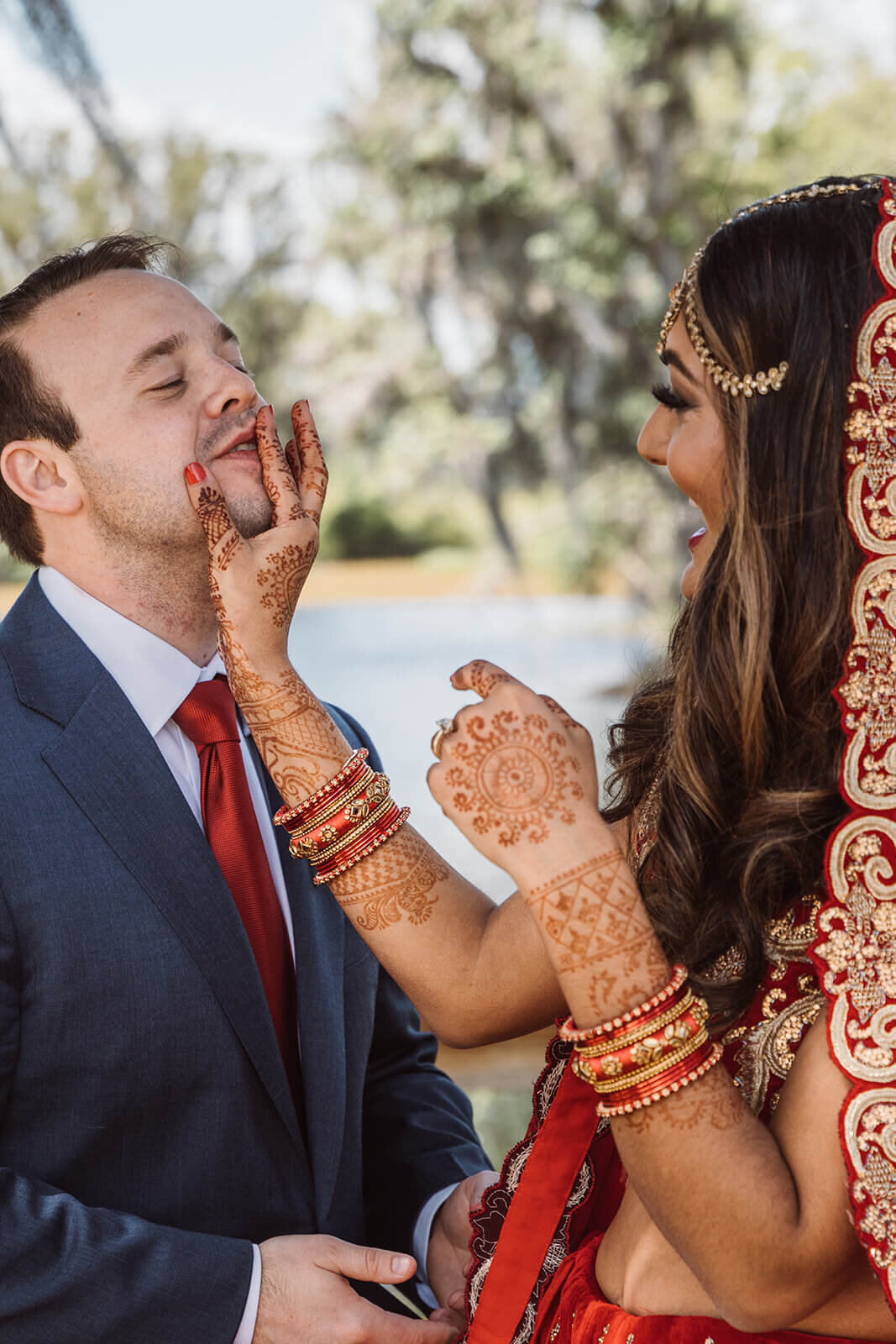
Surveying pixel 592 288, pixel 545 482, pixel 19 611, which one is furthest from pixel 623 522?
pixel 19 611

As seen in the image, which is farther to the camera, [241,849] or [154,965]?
[241,849]

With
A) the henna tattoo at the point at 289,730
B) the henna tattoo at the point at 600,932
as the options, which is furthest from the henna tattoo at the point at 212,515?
the henna tattoo at the point at 600,932

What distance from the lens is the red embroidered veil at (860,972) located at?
4.02 feet

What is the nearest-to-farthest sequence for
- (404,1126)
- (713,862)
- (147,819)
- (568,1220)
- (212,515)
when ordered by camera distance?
1. (713,862)
2. (568,1220)
3. (147,819)
4. (212,515)
5. (404,1126)

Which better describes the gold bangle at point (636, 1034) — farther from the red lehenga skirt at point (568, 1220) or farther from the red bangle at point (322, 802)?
the red bangle at point (322, 802)

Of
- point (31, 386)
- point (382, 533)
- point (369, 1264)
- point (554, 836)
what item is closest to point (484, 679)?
point (554, 836)

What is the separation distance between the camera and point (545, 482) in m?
17.3

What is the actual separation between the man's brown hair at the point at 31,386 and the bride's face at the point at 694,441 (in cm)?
103

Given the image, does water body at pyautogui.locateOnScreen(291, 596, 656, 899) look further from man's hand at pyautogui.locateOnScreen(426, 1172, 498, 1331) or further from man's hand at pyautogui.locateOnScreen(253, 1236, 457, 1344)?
man's hand at pyautogui.locateOnScreen(253, 1236, 457, 1344)

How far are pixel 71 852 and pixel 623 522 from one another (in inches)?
599

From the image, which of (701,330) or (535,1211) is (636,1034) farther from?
(701,330)

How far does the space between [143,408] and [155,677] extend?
47cm

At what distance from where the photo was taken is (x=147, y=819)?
5.99 ft

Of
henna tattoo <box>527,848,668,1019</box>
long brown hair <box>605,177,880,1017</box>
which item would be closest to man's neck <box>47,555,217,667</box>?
long brown hair <box>605,177,880,1017</box>
